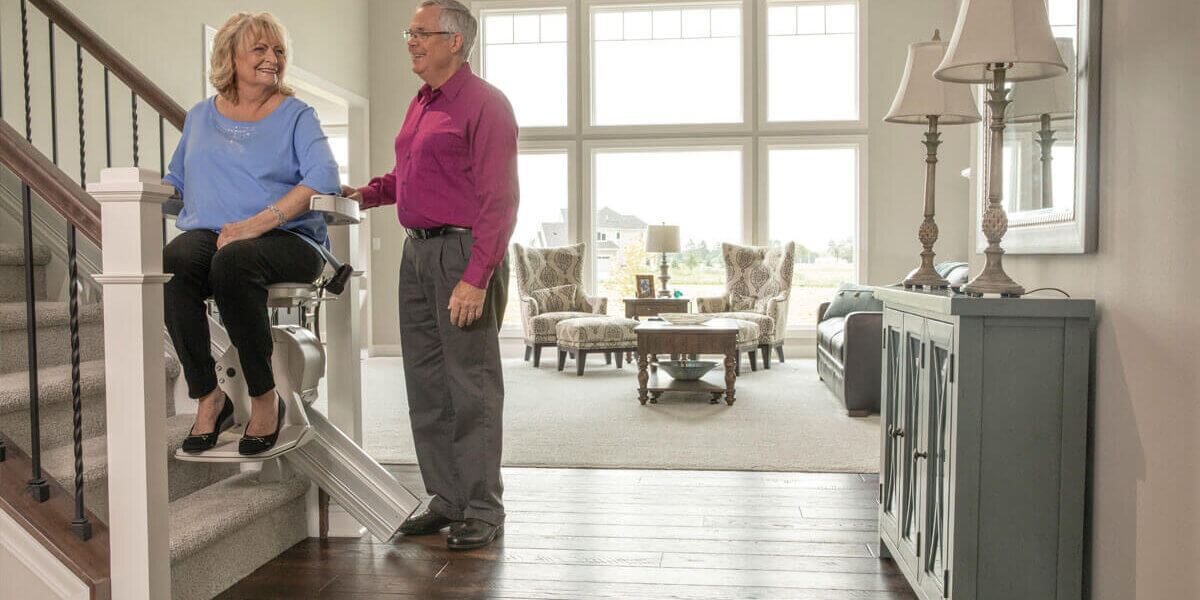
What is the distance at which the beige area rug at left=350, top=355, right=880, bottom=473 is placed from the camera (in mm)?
4115

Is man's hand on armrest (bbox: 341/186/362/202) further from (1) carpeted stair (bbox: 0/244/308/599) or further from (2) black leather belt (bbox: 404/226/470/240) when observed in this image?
(1) carpeted stair (bbox: 0/244/308/599)

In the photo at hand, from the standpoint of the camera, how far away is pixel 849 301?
6891mm

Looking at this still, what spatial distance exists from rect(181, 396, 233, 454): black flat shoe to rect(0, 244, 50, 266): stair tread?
117 cm

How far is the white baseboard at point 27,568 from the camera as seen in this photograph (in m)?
1.94

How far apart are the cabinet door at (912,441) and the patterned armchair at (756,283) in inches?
208

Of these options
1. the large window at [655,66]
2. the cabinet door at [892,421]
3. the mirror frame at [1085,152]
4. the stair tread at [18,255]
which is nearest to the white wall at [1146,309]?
the mirror frame at [1085,152]

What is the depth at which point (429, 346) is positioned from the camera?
2857 mm

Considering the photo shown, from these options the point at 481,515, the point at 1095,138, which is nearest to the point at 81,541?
the point at 481,515

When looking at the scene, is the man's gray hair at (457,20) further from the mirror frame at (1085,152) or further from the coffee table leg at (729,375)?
the coffee table leg at (729,375)

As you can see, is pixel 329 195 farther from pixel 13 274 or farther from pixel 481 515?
pixel 13 274

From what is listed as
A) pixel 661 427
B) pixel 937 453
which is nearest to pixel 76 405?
pixel 937 453

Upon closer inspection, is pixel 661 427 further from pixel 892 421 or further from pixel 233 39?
pixel 233 39

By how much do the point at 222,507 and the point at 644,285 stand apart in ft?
19.5

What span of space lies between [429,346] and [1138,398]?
188cm
